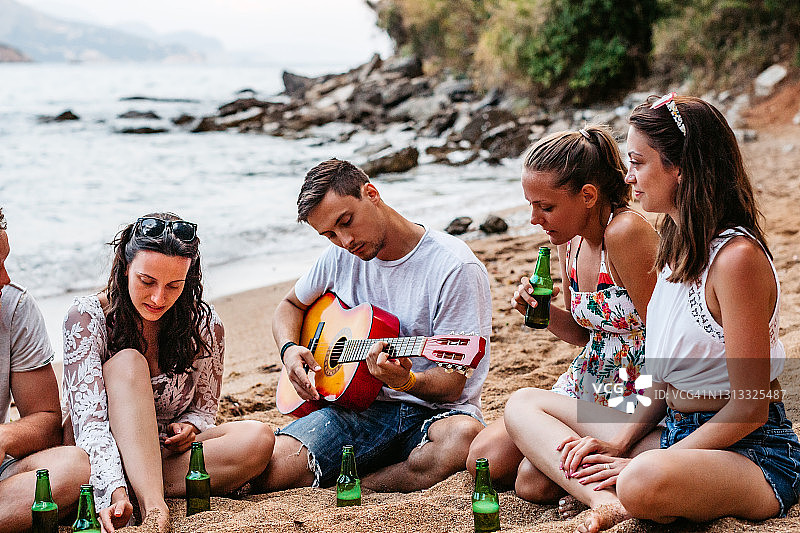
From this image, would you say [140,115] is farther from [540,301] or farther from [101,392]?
[540,301]

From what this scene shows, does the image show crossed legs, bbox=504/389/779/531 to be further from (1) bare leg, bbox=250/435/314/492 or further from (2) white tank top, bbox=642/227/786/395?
(1) bare leg, bbox=250/435/314/492

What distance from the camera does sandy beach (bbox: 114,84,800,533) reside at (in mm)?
2715

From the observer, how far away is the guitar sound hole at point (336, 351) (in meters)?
3.57

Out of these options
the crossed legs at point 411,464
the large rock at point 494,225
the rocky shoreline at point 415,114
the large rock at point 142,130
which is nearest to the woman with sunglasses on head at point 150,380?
the crossed legs at point 411,464

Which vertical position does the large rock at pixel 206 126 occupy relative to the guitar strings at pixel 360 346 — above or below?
above

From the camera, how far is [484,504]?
267 cm

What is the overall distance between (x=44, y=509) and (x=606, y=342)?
2.11m

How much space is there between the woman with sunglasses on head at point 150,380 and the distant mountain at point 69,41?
152 meters

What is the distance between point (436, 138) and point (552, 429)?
1685 cm

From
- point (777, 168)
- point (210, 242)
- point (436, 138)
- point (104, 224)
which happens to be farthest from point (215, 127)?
point (777, 168)

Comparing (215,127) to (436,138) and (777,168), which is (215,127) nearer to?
(436,138)

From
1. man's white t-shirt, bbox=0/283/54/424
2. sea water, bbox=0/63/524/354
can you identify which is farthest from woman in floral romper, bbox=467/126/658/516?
sea water, bbox=0/63/524/354

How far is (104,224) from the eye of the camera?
11.1 m

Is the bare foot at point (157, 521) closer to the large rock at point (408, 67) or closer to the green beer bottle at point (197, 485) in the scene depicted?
the green beer bottle at point (197, 485)
